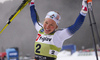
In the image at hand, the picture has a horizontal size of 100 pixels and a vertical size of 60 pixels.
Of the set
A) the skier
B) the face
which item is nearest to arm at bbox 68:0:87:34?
the skier

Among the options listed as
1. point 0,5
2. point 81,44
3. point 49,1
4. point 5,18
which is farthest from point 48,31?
point 81,44

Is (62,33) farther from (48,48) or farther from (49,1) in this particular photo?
(49,1)

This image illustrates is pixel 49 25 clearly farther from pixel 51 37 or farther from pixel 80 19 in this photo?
pixel 80 19

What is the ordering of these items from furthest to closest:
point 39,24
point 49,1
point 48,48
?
point 49,1 → point 39,24 → point 48,48

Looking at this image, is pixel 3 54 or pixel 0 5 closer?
pixel 0 5

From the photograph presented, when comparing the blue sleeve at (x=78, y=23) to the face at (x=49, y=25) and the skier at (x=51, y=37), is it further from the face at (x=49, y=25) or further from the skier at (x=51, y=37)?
the face at (x=49, y=25)

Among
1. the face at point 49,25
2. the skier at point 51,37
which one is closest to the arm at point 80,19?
the skier at point 51,37

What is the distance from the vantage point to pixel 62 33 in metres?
0.93

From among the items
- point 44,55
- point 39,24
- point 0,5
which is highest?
point 0,5

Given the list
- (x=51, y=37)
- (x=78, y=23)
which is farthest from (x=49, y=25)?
(x=78, y=23)

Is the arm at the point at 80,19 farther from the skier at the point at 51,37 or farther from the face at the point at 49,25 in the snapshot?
the face at the point at 49,25

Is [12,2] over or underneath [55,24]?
over

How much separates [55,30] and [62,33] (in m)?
0.06

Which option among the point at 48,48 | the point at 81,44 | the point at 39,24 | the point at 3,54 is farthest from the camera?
the point at 81,44
